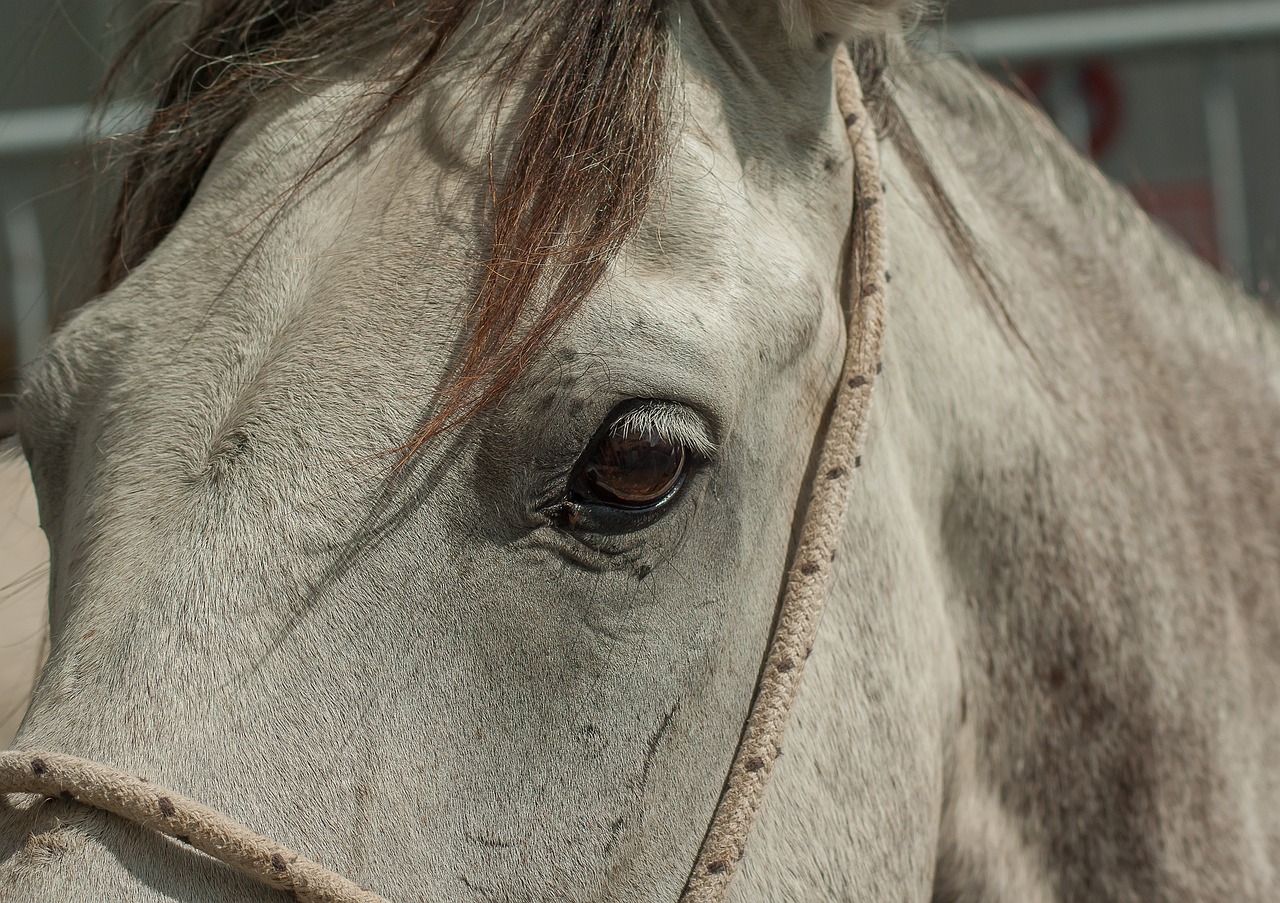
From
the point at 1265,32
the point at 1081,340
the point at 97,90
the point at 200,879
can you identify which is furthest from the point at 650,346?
the point at 1265,32

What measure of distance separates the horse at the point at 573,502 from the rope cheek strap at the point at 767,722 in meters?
0.02

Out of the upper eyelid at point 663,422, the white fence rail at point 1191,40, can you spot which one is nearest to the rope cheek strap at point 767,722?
the upper eyelid at point 663,422

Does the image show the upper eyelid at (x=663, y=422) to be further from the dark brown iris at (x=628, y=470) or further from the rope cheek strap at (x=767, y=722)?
the rope cheek strap at (x=767, y=722)

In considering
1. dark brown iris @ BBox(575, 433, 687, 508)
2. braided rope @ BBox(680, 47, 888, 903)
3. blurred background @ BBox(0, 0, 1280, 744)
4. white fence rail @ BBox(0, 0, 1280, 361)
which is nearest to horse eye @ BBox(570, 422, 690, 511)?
dark brown iris @ BBox(575, 433, 687, 508)

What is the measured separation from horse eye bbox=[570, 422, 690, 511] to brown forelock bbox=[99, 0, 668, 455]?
0.10 m

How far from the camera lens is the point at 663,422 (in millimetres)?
1032

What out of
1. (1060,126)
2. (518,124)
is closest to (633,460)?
(518,124)

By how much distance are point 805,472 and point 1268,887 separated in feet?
2.79

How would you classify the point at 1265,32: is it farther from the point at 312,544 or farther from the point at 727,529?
the point at 312,544

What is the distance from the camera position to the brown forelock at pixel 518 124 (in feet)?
3.35

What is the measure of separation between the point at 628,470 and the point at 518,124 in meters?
0.34

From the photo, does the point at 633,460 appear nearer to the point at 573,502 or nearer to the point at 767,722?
the point at 573,502

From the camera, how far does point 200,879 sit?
93 cm

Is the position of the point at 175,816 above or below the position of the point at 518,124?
below
